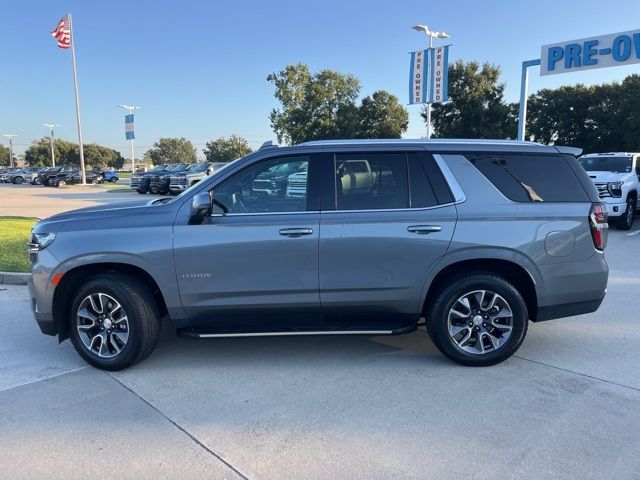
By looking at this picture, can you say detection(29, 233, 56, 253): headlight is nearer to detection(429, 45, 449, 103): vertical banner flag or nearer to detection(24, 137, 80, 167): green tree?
detection(429, 45, 449, 103): vertical banner flag

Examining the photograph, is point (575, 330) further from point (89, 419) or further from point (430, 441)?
point (89, 419)

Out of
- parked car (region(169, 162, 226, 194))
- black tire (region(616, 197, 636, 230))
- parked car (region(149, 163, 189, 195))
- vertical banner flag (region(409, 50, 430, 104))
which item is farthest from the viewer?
parked car (region(149, 163, 189, 195))

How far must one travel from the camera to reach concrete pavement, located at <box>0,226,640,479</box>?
9.51 ft

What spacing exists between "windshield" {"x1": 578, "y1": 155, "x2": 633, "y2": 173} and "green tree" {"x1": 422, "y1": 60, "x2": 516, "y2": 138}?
2536 centimetres

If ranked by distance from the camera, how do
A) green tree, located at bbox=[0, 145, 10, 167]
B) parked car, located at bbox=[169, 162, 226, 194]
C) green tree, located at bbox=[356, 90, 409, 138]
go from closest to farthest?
parked car, located at bbox=[169, 162, 226, 194], green tree, located at bbox=[356, 90, 409, 138], green tree, located at bbox=[0, 145, 10, 167]

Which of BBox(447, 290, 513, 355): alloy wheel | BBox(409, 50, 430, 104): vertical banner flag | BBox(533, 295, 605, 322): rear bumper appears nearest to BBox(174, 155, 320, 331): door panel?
BBox(447, 290, 513, 355): alloy wheel

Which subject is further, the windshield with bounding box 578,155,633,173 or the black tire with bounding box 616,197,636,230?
the windshield with bounding box 578,155,633,173

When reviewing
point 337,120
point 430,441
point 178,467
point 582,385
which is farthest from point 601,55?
point 337,120

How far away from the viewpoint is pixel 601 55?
1572 centimetres

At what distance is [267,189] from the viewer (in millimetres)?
4164

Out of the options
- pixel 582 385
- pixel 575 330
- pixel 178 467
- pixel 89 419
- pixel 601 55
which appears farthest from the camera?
Result: pixel 601 55

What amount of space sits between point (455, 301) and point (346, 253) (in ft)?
3.31

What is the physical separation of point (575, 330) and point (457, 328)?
1.79 metres

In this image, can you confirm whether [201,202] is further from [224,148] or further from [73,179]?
[224,148]
